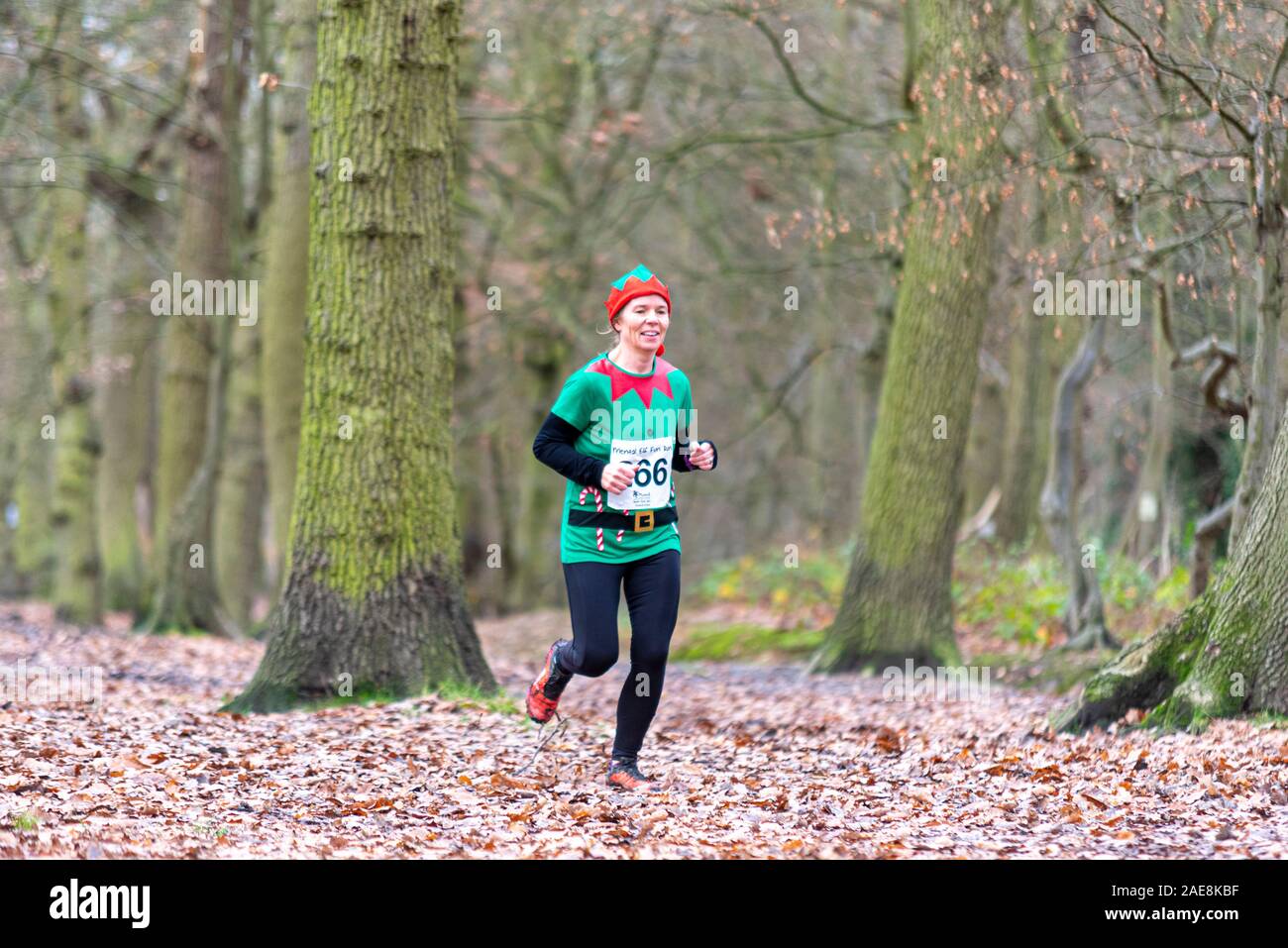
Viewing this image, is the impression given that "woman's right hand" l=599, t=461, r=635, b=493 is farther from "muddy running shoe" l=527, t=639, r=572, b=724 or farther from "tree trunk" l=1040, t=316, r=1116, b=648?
"tree trunk" l=1040, t=316, r=1116, b=648

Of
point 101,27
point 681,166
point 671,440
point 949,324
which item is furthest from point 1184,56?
point 101,27

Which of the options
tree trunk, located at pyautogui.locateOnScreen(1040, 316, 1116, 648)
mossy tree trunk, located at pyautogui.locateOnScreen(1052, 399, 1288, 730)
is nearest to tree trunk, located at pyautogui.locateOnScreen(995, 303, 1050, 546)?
tree trunk, located at pyautogui.locateOnScreen(1040, 316, 1116, 648)

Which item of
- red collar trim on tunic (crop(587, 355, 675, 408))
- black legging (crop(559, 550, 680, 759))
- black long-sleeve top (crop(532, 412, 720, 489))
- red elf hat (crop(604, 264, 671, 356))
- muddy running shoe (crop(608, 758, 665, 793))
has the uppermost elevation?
red elf hat (crop(604, 264, 671, 356))

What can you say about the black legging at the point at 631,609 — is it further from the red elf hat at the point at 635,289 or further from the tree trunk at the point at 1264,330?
the tree trunk at the point at 1264,330

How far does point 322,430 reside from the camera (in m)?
8.44

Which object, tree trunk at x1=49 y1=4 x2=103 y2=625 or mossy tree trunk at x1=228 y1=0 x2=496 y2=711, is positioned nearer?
mossy tree trunk at x1=228 y1=0 x2=496 y2=711

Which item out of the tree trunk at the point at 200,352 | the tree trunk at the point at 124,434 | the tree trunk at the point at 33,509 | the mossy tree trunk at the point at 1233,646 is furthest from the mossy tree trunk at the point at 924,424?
the tree trunk at the point at 33,509

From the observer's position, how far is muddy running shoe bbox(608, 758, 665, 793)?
6.46 metres

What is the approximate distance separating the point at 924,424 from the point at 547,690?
6195mm

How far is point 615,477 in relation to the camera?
6.00m

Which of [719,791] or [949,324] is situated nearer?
[719,791]

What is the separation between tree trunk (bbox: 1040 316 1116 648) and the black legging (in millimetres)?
7268

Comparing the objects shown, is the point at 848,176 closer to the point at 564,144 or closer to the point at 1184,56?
the point at 564,144

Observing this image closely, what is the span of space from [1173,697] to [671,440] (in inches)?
122
